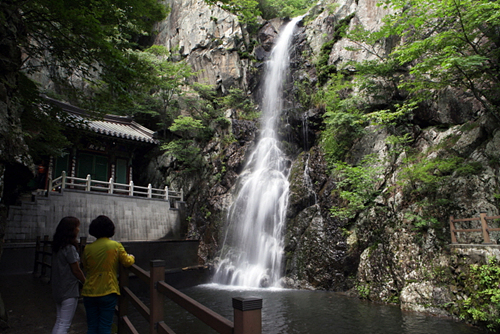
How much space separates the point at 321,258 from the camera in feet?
34.9

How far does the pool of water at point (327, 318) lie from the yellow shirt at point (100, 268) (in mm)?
3641

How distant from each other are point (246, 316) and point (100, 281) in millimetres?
2049

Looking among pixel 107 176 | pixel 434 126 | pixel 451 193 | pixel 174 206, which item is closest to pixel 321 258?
pixel 451 193

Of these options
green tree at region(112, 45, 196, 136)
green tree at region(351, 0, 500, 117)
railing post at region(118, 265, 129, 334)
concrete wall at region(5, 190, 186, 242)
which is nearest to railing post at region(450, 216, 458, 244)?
green tree at region(351, 0, 500, 117)

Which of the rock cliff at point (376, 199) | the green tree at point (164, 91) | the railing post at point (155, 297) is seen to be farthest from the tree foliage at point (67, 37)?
the green tree at point (164, 91)

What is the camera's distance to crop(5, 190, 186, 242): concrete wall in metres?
12.2

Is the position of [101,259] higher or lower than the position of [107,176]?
lower

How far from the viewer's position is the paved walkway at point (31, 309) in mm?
4607

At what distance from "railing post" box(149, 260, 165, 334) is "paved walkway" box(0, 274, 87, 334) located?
2.09m

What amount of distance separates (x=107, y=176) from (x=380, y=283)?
55.1ft

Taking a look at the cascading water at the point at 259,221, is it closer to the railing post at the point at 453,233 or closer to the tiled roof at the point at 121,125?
the railing post at the point at 453,233

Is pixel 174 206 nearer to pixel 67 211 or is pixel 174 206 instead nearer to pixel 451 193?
pixel 67 211

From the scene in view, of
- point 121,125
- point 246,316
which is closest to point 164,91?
point 121,125

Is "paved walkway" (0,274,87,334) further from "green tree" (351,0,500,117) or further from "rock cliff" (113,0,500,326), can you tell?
"green tree" (351,0,500,117)
